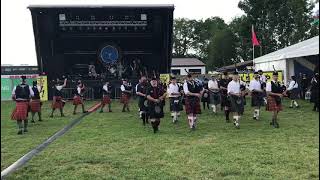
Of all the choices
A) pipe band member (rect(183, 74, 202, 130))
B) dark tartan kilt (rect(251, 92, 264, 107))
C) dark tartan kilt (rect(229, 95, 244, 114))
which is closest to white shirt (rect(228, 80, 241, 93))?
dark tartan kilt (rect(229, 95, 244, 114))

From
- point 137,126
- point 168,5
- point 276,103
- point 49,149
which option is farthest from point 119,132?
point 168,5

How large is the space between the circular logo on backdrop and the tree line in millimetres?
5887

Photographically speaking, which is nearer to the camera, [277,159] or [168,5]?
[277,159]

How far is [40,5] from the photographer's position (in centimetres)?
1780

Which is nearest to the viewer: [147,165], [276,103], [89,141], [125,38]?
[147,165]

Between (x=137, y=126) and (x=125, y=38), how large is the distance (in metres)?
9.52

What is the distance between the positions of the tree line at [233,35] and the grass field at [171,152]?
87cm

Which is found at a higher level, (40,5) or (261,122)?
(40,5)

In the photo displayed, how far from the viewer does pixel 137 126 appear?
11.2 meters

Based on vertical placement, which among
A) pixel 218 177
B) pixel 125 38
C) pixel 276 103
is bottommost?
pixel 218 177

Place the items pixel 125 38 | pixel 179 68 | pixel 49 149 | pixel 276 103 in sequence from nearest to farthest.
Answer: pixel 49 149
pixel 276 103
pixel 125 38
pixel 179 68

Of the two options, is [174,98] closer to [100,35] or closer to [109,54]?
[100,35]

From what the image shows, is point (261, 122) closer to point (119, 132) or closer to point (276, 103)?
point (276, 103)

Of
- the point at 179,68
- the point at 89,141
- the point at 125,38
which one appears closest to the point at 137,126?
the point at 89,141
